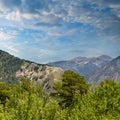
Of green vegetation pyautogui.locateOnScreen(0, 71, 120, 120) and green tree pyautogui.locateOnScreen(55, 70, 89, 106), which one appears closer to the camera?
green vegetation pyautogui.locateOnScreen(0, 71, 120, 120)

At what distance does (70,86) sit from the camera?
7638 centimetres

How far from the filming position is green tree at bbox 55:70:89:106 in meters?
75.2

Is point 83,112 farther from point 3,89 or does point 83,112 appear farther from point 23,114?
point 3,89

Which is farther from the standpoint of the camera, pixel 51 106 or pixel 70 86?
pixel 70 86

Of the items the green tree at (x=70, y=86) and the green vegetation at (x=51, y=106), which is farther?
the green tree at (x=70, y=86)

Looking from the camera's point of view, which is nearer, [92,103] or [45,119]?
[45,119]

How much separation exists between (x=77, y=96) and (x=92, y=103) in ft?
9.71

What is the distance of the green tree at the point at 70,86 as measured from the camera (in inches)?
2963

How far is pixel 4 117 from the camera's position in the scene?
70.9ft

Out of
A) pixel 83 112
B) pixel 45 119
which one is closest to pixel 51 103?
pixel 45 119

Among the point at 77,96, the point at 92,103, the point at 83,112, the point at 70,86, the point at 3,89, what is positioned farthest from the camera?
the point at 3,89

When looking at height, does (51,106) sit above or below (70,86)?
below

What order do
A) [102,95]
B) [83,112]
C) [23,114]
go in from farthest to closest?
1. [102,95]
2. [83,112]
3. [23,114]

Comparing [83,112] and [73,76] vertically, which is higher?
[73,76]
